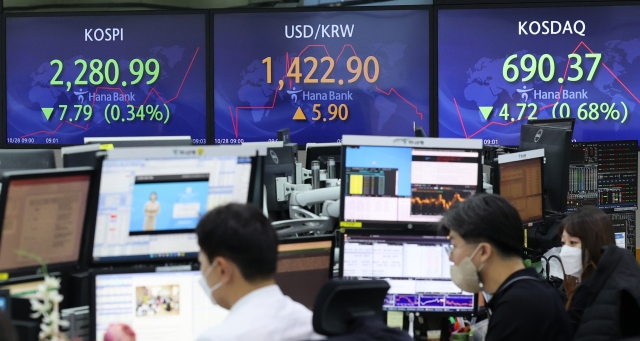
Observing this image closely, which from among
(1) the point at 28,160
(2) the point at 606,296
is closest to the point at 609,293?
(2) the point at 606,296

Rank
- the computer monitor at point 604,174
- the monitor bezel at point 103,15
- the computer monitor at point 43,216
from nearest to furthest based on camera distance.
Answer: the computer monitor at point 43,216 < the computer monitor at point 604,174 < the monitor bezel at point 103,15

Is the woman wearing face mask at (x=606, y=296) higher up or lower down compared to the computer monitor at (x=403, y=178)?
lower down

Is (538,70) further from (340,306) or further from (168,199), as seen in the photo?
(340,306)

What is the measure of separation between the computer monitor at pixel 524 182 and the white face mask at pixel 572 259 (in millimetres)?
260

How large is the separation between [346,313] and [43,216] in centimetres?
114

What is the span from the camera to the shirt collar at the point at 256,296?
75.4 inches

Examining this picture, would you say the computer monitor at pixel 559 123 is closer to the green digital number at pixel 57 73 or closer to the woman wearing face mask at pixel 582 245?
the woman wearing face mask at pixel 582 245

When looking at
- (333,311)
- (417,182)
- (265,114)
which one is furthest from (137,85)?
(333,311)

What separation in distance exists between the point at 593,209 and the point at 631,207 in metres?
1.84

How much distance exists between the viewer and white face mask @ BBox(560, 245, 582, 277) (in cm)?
360

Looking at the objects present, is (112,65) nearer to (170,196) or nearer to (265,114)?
(265,114)

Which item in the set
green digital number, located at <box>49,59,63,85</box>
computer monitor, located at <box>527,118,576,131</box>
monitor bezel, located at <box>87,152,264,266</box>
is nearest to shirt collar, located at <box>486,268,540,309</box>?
monitor bezel, located at <box>87,152,264,266</box>

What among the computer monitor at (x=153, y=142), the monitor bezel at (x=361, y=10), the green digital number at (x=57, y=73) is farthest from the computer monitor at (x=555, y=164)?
the green digital number at (x=57, y=73)

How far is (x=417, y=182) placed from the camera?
311cm
